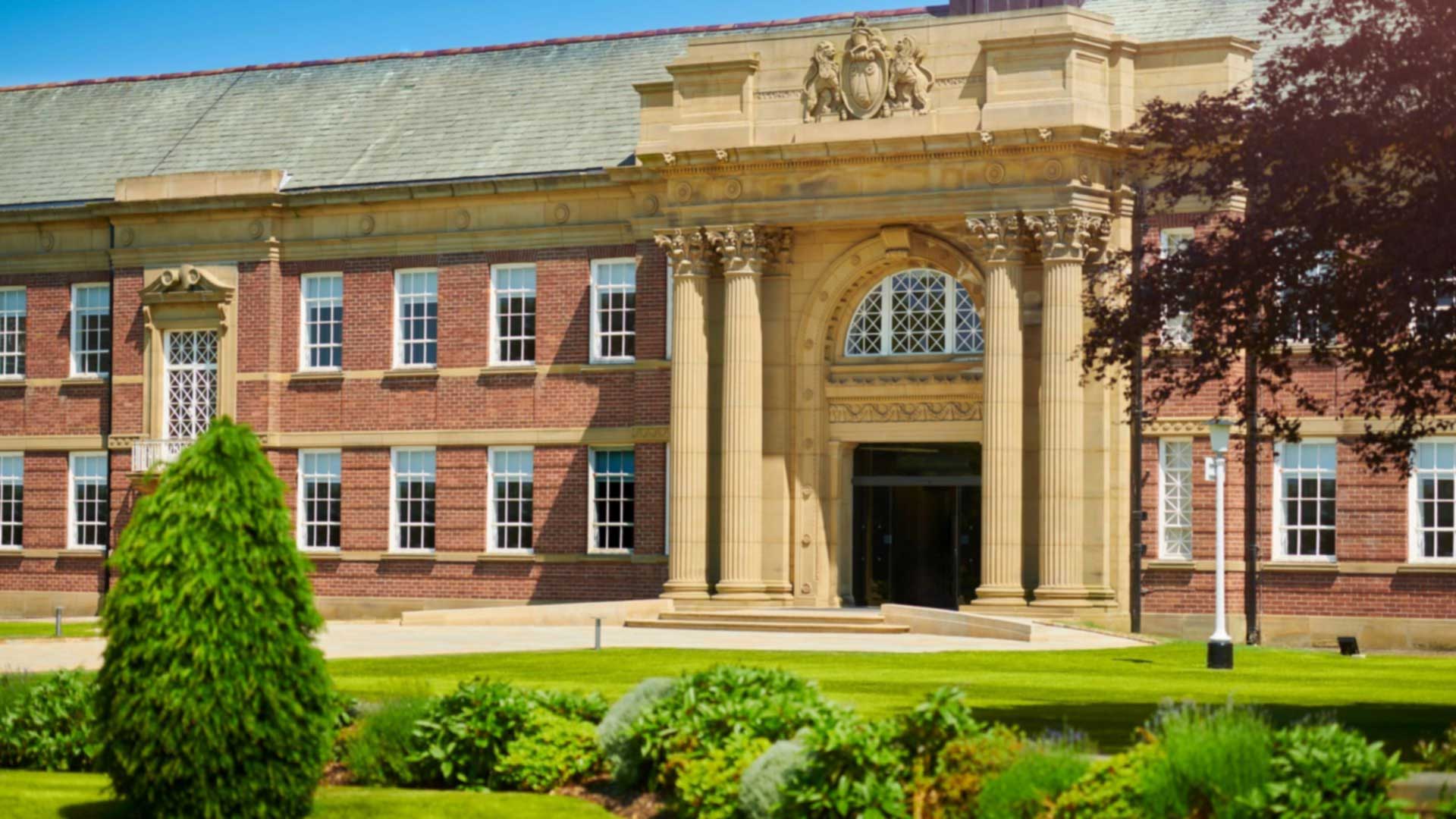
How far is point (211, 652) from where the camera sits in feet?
56.0

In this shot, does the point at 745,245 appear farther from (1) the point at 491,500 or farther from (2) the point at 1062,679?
(2) the point at 1062,679

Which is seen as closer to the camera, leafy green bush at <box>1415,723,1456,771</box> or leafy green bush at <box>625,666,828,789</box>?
leafy green bush at <box>1415,723,1456,771</box>

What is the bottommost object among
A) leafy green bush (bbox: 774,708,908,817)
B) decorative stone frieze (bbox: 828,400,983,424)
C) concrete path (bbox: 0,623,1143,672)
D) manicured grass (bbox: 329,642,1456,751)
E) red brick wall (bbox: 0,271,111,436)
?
concrete path (bbox: 0,623,1143,672)

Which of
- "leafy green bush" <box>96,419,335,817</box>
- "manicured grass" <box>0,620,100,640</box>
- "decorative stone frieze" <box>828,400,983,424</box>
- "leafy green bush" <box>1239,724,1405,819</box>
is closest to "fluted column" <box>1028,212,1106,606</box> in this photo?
"decorative stone frieze" <box>828,400,983,424</box>

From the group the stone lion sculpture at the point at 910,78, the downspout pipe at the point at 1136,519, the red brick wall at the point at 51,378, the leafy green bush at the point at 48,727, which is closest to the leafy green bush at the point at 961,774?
the leafy green bush at the point at 48,727

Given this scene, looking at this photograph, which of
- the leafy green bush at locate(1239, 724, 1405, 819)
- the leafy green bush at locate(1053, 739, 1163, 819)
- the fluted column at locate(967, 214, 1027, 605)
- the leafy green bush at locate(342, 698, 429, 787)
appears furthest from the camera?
the fluted column at locate(967, 214, 1027, 605)

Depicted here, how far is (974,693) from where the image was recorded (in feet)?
84.8

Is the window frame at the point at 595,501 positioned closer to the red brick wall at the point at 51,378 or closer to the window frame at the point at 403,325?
the window frame at the point at 403,325

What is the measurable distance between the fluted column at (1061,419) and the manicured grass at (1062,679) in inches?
162

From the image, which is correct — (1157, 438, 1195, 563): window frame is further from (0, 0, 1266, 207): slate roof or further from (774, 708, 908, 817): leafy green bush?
(774, 708, 908, 817): leafy green bush

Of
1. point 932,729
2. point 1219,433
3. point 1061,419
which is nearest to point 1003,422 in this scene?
point 1061,419

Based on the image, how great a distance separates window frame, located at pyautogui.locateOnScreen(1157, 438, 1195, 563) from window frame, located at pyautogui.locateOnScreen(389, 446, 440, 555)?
14.8 m

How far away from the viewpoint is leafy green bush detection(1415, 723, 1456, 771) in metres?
17.2

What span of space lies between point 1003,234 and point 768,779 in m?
25.1
